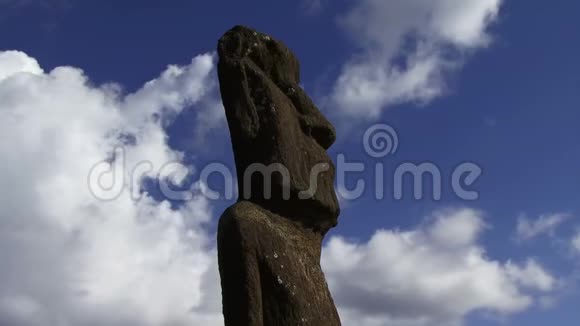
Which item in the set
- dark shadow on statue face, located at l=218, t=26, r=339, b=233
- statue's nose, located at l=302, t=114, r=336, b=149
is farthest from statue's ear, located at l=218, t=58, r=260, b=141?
statue's nose, located at l=302, t=114, r=336, b=149

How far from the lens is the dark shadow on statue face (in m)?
7.58

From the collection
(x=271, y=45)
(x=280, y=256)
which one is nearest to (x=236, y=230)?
(x=280, y=256)

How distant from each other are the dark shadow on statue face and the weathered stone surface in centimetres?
1

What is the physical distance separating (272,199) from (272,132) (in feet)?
2.53

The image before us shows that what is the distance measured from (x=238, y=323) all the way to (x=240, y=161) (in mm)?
1984

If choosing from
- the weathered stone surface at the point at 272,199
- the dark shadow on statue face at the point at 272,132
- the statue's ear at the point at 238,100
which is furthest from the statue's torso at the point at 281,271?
the statue's ear at the point at 238,100

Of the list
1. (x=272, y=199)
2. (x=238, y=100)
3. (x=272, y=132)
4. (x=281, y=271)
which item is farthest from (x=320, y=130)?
(x=281, y=271)

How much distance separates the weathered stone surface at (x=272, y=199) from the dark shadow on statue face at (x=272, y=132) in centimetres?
1

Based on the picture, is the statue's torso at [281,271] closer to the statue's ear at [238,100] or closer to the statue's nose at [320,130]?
the statue's ear at [238,100]

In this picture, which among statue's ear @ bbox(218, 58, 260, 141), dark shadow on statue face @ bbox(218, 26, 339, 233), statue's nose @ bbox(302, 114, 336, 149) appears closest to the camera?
dark shadow on statue face @ bbox(218, 26, 339, 233)

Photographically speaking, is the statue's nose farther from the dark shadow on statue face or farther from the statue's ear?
the statue's ear

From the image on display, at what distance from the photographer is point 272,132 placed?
304 inches

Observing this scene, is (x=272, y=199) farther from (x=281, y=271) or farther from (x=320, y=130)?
(x=320, y=130)

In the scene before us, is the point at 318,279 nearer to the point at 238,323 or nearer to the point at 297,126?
the point at 238,323
